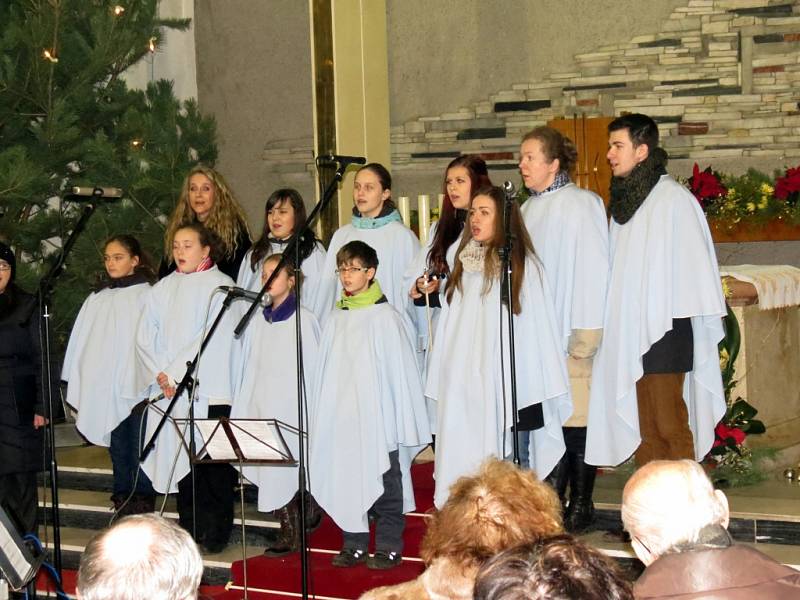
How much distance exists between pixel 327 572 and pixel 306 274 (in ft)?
6.34

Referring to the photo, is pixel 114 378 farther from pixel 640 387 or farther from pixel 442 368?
pixel 640 387

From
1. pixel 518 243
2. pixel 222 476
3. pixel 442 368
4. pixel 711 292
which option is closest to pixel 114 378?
pixel 222 476

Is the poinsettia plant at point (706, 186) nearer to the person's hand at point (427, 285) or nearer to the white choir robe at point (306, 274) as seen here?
the person's hand at point (427, 285)

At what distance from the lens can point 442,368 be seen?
5.96 meters

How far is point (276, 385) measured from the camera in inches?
258

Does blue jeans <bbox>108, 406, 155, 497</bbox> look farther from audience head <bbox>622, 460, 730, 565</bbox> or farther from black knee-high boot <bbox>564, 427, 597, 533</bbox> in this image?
audience head <bbox>622, 460, 730, 565</bbox>

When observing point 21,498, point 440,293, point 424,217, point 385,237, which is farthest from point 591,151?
point 21,498

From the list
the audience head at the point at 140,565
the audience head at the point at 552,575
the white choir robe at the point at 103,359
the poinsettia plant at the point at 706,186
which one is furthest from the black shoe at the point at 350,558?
the audience head at the point at 552,575

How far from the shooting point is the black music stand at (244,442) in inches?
212

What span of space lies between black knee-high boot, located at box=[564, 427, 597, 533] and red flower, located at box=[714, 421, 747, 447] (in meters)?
0.99

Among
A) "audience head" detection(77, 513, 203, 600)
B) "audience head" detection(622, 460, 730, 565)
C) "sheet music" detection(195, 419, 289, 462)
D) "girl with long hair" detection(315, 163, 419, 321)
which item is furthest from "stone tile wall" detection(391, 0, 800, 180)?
"audience head" detection(77, 513, 203, 600)

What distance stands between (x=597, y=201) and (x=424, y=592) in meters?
3.40

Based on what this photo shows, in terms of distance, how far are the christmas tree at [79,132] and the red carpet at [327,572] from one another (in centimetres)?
394

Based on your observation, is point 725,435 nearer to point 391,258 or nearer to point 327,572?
point 391,258
